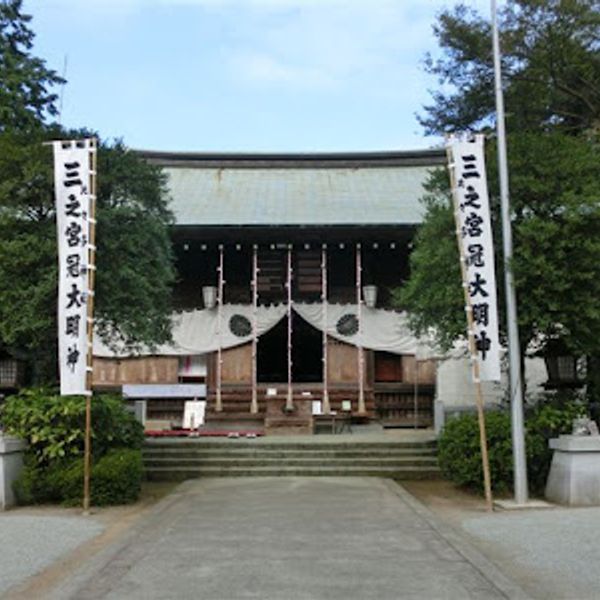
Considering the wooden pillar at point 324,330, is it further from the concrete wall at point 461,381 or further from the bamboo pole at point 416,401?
the concrete wall at point 461,381

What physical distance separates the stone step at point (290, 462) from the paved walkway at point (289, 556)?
9.06ft

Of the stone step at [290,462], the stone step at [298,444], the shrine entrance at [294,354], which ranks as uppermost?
the shrine entrance at [294,354]

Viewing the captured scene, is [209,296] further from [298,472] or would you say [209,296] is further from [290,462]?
[298,472]

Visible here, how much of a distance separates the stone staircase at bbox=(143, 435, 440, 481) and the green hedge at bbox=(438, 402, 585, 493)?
2.07 meters

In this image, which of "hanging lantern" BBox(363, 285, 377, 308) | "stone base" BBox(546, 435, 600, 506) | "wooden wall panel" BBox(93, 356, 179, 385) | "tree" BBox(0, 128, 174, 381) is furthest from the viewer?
"wooden wall panel" BBox(93, 356, 179, 385)

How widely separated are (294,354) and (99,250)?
10.9 meters

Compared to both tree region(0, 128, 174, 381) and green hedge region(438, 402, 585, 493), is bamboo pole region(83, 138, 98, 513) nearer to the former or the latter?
tree region(0, 128, 174, 381)

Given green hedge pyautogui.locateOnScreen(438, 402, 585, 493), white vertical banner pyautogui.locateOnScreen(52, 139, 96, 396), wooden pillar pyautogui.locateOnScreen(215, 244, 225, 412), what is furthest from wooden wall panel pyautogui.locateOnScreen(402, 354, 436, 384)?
white vertical banner pyautogui.locateOnScreen(52, 139, 96, 396)

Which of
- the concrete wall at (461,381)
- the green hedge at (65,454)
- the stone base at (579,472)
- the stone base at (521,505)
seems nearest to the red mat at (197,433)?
the concrete wall at (461,381)

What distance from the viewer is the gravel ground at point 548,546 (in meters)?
6.03

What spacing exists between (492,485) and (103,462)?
225 inches

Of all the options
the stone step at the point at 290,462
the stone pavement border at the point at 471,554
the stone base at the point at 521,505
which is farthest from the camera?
the stone step at the point at 290,462

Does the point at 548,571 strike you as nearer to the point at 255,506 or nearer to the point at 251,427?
the point at 255,506

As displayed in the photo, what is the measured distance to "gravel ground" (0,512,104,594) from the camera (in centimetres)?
669
